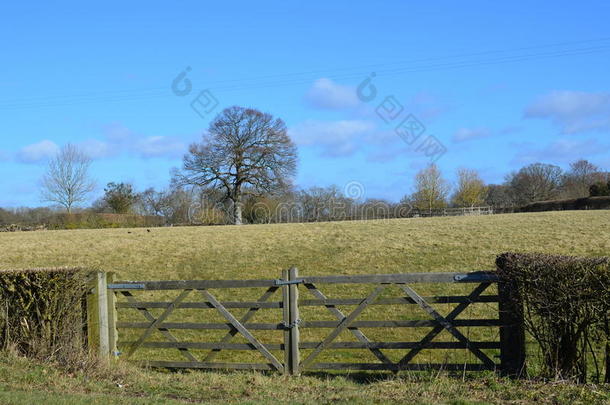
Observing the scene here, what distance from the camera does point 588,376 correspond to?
7891mm

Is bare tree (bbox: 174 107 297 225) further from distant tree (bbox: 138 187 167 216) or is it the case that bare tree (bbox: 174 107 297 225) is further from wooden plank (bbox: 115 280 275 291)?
wooden plank (bbox: 115 280 275 291)

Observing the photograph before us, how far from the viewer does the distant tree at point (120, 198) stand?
225 ft

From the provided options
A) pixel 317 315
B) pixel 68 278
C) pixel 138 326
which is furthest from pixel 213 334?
pixel 68 278

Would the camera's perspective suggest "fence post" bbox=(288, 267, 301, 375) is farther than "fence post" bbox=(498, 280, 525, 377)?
Yes

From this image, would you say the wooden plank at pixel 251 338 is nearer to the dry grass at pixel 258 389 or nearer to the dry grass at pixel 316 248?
the dry grass at pixel 258 389

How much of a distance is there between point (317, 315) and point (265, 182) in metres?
50.4

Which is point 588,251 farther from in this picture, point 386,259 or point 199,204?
point 199,204

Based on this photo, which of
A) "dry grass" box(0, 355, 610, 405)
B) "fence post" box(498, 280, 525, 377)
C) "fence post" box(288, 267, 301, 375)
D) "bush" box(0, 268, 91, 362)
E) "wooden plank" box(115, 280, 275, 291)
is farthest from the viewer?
"bush" box(0, 268, 91, 362)

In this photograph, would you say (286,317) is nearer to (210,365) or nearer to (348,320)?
(348,320)

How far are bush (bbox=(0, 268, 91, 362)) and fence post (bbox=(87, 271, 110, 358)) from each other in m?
0.18

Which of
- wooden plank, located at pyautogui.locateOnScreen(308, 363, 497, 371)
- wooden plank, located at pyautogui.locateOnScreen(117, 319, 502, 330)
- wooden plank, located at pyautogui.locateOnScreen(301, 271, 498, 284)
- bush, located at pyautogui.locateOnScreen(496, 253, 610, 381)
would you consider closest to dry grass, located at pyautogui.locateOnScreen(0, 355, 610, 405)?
wooden plank, located at pyautogui.locateOnScreen(308, 363, 497, 371)

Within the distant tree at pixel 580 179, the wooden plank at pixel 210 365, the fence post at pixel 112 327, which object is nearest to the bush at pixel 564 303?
the wooden plank at pixel 210 365

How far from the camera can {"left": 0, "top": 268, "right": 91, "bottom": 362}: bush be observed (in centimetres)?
937

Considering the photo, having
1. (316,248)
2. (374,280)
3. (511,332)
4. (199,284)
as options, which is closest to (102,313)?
(199,284)
